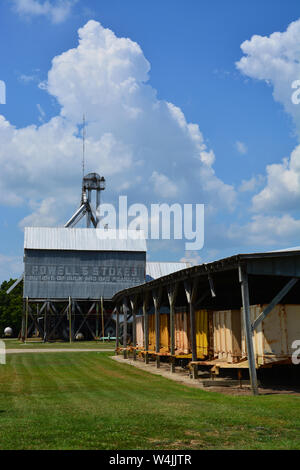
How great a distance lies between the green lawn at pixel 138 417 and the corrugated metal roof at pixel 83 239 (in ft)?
147

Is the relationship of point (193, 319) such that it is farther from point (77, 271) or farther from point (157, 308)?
point (77, 271)

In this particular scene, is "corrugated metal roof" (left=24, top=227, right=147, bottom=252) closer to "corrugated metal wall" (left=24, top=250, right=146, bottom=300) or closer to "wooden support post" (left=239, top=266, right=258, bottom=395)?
"corrugated metal wall" (left=24, top=250, right=146, bottom=300)

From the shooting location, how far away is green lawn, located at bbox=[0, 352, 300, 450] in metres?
8.85

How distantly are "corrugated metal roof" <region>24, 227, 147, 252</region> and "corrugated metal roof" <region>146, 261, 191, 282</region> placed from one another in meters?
6.42

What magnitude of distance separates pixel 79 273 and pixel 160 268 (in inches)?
558

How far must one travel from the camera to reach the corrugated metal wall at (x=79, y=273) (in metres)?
62.8

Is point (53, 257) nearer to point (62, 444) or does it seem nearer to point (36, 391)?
point (36, 391)

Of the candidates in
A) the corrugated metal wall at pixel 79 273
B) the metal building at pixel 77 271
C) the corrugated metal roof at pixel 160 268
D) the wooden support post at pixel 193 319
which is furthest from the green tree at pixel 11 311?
the wooden support post at pixel 193 319

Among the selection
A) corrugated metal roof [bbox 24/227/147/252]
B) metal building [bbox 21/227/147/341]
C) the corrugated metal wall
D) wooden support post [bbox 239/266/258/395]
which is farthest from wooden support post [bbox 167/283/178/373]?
corrugated metal roof [bbox 24/227/147/252]

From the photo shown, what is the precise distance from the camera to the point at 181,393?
1633cm

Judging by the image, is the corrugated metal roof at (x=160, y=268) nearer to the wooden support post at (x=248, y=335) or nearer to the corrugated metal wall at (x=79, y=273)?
the corrugated metal wall at (x=79, y=273)

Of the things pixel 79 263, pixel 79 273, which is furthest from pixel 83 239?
pixel 79 273
